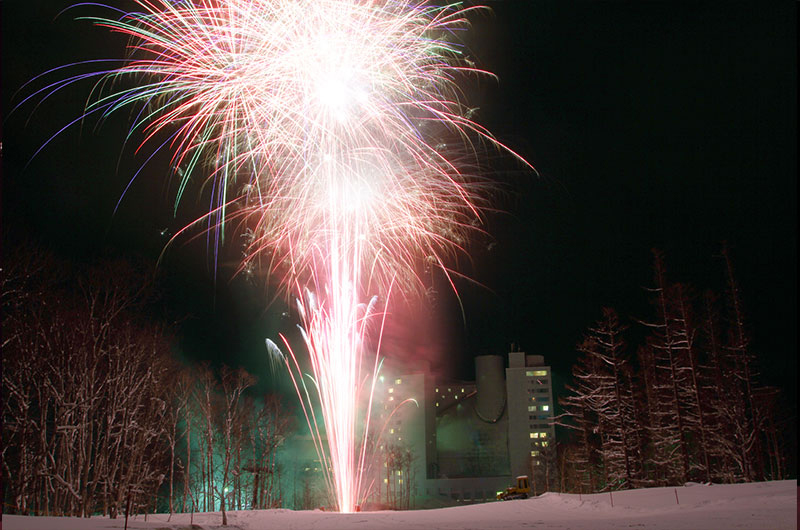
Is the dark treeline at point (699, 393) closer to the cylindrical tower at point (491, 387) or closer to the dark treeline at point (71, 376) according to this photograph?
the dark treeline at point (71, 376)

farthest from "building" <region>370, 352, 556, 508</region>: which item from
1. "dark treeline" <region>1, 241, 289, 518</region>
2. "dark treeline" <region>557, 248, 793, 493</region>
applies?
"dark treeline" <region>1, 241, 289, 518</region>

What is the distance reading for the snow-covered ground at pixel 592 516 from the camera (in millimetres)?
13836

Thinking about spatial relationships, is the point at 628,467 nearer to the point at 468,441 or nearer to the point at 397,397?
the point at 397,397

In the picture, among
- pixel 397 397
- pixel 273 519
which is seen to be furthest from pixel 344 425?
pixel 397 397

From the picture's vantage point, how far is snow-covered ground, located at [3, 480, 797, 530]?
1384 centimetres

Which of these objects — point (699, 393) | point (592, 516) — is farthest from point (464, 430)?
point (592, 516)

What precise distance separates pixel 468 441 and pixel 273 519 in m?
94.7

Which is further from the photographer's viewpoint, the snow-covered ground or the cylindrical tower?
the cylindrical tower

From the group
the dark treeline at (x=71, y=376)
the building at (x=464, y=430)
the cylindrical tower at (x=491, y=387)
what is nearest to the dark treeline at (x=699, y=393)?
the dark treeline at (x=71, y=376)

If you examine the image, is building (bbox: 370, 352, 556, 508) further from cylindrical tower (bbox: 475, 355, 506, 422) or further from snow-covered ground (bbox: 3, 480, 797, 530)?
snow-covered ground (bbox: 3, 480, 797, 530)

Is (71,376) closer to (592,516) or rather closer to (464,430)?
(592,516)

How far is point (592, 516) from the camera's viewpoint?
67.3ft

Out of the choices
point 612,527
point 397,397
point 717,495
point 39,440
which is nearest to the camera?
point 612,527

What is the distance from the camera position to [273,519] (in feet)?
77.4
